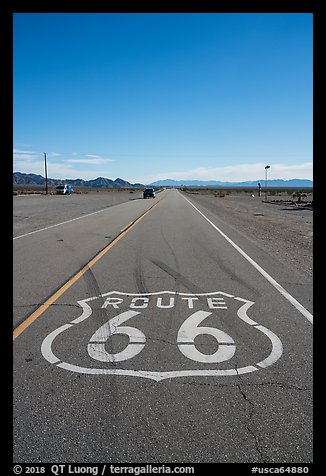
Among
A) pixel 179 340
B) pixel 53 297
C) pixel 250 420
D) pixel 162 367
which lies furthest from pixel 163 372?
pixel 53 297

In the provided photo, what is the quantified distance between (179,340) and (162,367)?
85 centimetres

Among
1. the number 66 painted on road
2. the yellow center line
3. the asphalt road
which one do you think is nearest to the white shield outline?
the asphalt road

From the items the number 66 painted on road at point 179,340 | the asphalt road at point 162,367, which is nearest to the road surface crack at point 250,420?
the asphalt road at point 162,367

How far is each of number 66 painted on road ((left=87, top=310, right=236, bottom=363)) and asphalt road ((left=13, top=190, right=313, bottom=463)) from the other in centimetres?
2

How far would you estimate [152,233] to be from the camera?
722 inches

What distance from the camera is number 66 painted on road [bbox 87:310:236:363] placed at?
490 cm

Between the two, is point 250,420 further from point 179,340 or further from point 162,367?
point 179,340

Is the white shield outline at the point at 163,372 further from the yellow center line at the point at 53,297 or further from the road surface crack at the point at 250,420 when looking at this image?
the yellow center line at the point at 53,297

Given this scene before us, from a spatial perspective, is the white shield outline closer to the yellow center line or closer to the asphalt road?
the asphalt road

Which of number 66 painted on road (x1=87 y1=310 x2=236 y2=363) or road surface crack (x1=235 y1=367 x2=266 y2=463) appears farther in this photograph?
number 66 painted on road (x1=87 y1=310 x2=236 y2=363)

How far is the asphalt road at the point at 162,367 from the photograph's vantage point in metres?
3.23
